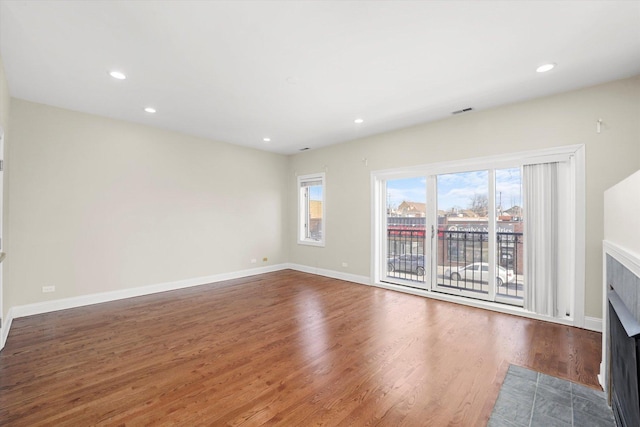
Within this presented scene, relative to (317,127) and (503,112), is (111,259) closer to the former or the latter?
(317,127)

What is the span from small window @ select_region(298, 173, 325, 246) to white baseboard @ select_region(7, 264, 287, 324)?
153 centimetres

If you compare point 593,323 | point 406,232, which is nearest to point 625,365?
point 593,323

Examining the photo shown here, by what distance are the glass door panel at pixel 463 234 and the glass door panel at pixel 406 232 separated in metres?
0.29

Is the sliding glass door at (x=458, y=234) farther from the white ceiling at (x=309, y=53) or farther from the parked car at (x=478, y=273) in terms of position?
the white ceiling at (x=309, y=53)

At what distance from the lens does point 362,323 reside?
3.46 m

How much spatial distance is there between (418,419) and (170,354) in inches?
89.5

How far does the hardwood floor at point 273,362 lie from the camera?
1.90 metres

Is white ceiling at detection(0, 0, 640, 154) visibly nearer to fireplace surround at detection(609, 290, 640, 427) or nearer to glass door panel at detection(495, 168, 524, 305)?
glass door panel at detection(495, 168, 524, 305)

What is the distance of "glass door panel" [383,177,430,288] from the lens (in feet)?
16.0

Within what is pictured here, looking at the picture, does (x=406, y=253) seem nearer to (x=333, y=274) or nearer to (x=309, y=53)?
(x=333, y=274)

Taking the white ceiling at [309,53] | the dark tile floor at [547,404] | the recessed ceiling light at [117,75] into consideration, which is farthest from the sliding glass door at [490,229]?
the recessed ceiling light at [117,75]

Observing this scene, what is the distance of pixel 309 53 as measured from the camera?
2633 mm

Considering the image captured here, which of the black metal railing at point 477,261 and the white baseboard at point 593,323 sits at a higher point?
the black metal railing at point 477,261

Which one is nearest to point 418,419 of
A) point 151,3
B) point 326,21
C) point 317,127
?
point 326,21
